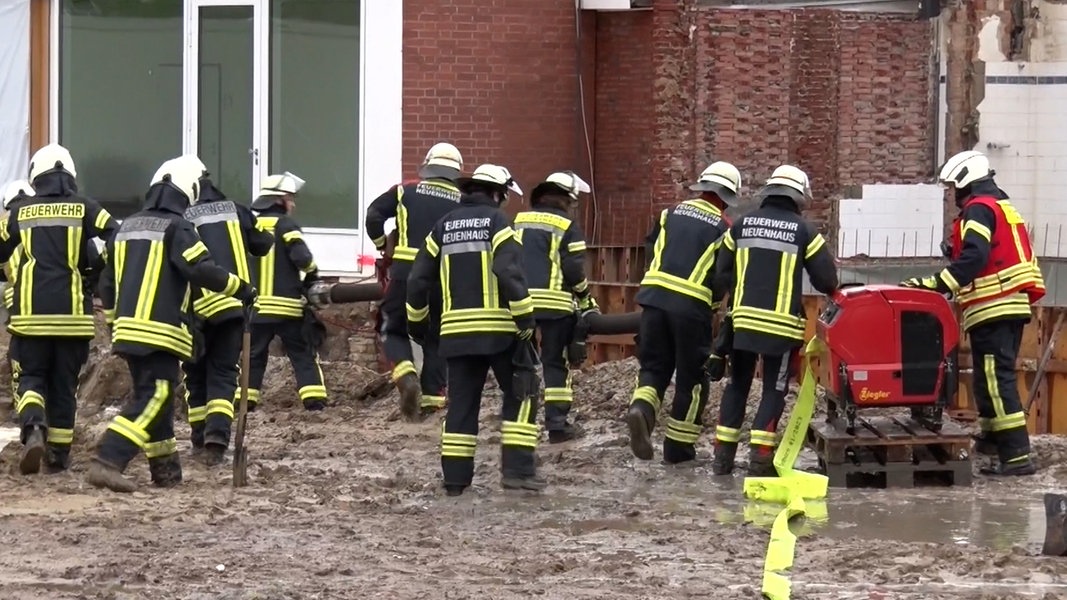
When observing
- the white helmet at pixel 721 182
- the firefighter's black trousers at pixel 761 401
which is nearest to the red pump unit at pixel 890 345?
the firefighter's black trousers at pixel 761 401

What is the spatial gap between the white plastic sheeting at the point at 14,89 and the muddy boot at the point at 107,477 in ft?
24.9

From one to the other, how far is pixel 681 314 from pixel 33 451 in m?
3.95

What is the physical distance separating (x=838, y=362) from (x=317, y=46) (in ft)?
24.5

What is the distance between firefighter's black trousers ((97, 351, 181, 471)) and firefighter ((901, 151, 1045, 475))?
4325mm

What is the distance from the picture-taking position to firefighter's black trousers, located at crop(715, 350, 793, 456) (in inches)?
405

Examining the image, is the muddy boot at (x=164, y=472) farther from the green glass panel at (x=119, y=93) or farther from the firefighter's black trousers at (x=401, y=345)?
the green glass panel at (x=119, y=93)

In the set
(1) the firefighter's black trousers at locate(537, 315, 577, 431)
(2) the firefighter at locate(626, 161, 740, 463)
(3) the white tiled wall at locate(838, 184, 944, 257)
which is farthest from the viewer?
(3) the white tiled wall at locate(838, 184, 944, 257)

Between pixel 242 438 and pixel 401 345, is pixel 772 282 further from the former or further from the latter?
pixel 401 345

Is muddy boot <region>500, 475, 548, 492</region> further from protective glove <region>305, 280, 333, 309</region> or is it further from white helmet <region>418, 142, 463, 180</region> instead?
white helmet <region>418, 142, 463, 180</region>

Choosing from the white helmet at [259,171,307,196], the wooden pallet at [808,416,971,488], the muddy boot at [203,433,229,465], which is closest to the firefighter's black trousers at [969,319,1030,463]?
the wooden pallet at [808,416,971,488]

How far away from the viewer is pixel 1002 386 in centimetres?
1047

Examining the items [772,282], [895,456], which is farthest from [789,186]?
[895,456]

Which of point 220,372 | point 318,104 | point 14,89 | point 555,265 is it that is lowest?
point 220,372

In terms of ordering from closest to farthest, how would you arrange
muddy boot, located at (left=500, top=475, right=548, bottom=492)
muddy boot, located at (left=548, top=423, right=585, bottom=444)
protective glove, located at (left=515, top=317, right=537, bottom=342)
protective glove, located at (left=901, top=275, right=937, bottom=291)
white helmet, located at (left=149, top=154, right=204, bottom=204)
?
protective glove, located at (left=515, top=317, right=537, bottom=342)
white helmet, located at (left=149, top=154, right=204, bottom=204)
muddy boot, located at (left=500, top=475, right=548, bottom=492)
protective glove, located at (left=901, top=275, right=937, bottom=291)
muddy boot, located at (left=548, top=423, right=585, bottom=444)
